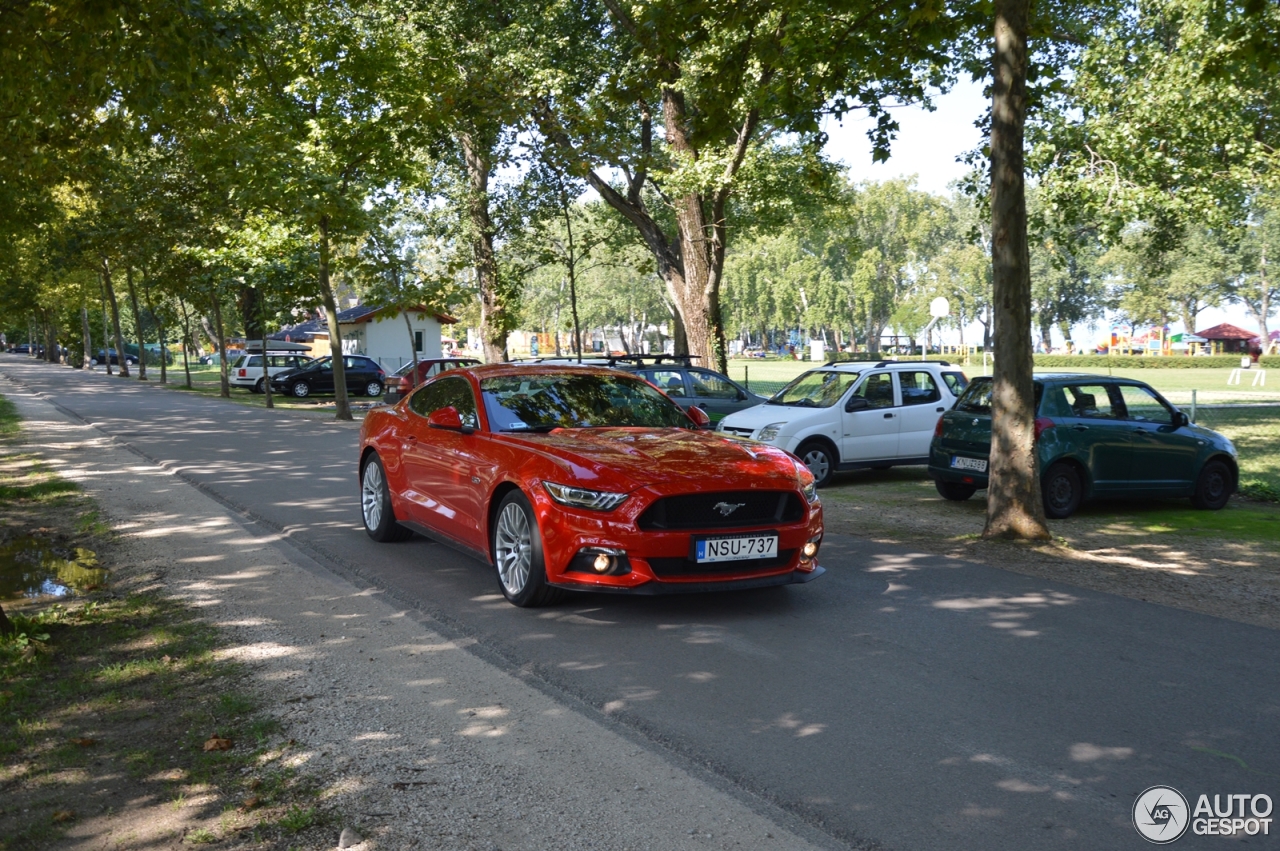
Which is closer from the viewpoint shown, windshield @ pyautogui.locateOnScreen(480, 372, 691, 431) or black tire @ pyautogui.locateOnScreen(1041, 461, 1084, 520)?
windshield @ pyautogui.locateOnScreen(480, 372, 691, 431)

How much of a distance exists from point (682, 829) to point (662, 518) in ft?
9.85

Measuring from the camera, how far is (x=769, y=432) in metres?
14.6

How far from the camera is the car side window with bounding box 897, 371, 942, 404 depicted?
15.5 metres

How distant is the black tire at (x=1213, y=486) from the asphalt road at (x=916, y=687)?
5439mm

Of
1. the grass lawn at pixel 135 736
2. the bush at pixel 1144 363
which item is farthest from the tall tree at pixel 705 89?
the bush at pixel 1144 363

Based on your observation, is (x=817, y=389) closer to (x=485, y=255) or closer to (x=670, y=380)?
(x=670, y=380)

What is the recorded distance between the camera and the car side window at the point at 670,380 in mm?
17766

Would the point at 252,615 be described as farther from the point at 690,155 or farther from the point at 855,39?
the point at 690,155

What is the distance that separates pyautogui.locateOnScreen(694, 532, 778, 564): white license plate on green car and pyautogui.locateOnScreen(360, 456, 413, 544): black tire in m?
3.60

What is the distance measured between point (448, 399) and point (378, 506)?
1472mm

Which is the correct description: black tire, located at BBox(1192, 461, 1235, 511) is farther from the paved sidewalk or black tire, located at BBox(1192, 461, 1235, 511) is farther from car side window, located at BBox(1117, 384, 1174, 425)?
the paved sidewalk

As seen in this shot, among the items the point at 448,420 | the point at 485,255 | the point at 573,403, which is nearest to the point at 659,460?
the point at 573,403

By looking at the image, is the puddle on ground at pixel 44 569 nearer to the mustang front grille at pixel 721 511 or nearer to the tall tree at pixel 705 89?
the mustang front grille at pixel 721 511

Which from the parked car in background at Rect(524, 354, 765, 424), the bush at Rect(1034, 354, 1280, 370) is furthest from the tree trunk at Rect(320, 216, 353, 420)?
the bush at Rect(1034, 354, 1280, 370)
